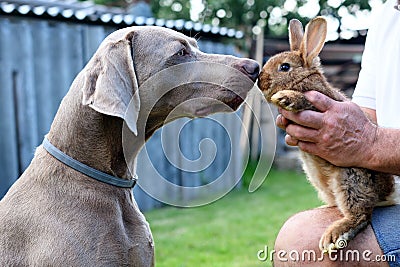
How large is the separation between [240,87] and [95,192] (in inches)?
32.8

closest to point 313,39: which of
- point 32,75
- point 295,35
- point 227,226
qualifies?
point 295,35

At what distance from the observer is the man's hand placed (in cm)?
247

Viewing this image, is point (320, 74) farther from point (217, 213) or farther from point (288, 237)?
point (217, 213)

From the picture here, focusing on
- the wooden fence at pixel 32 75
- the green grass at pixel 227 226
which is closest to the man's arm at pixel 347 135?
the green grass at pixel 227 226

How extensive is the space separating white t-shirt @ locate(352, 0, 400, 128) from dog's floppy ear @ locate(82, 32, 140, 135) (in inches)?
48.5

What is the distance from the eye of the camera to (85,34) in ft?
23.2

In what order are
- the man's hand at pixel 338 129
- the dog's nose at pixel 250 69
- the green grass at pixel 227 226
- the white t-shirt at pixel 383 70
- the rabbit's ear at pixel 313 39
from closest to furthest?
the man's hand at pixel 338 129 < the rabbit's ear at pixel 313 39 < the dog's nose at pixel 250 69 < the white t-shirt at pixel 383 70 < the green grass at pixel 227 226

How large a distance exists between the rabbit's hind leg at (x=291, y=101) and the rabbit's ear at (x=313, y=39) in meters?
0.23

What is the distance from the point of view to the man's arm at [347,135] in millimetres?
2465

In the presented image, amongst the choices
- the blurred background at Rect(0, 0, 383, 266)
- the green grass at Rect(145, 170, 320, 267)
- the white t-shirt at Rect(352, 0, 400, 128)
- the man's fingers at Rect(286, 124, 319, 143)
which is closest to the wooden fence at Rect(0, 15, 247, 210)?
the blurred background at Rect(0, 0, 383, 266)

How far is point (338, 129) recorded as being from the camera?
97.7 inches

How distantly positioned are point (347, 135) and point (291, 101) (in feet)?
0.96

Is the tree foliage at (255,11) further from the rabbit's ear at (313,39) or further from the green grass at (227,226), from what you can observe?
the rabbit's ear at (313,39)

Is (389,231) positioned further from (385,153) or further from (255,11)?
(255,11)
